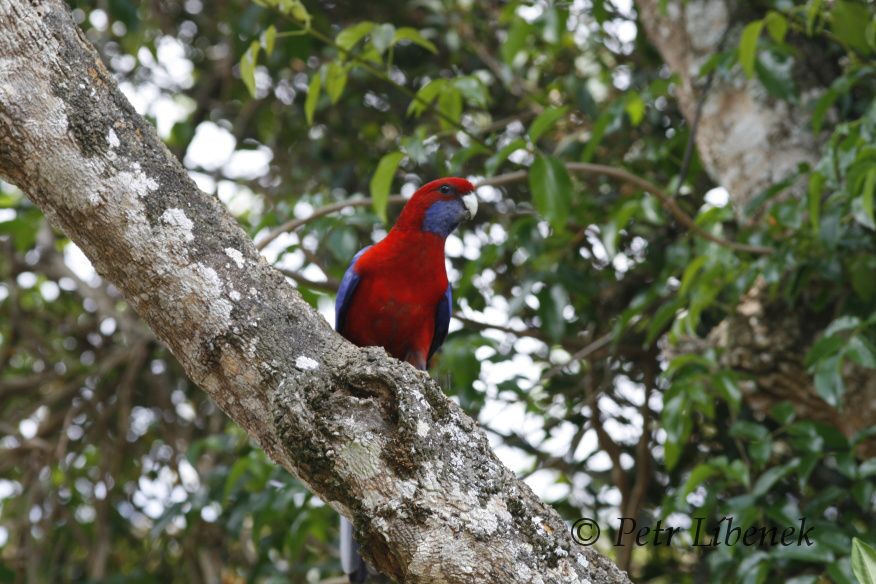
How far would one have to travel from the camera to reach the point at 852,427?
10.2 ft

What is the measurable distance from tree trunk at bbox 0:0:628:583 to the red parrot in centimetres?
140

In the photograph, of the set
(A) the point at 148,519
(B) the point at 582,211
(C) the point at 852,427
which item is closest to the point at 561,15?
(B) the point at 582,211

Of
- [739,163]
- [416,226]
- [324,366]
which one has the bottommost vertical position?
[324,366]

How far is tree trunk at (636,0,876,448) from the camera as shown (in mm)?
3162

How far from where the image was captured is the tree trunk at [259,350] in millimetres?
1448

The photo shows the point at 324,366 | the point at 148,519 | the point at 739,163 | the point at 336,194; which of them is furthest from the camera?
the point at 148,519

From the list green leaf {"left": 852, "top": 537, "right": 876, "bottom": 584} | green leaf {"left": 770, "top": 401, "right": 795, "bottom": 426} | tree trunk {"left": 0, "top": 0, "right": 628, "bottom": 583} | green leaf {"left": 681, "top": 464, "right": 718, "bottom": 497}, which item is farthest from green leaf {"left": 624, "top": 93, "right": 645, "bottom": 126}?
green leaf {"left": 852, "top": 537, "right": 876, "bottom": 584}

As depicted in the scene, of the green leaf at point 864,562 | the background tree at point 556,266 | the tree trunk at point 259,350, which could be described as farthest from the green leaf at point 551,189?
the green leaf at point 864,562

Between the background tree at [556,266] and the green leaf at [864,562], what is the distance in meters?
1.21

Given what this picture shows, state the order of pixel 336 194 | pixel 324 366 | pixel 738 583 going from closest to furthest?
pixel 324 366
pixel 738 583
pixel 336 194

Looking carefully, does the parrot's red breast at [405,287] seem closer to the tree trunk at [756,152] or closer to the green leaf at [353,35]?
the green leaf at [353,35]

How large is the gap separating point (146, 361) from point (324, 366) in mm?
3245

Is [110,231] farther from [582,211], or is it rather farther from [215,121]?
[215,121]

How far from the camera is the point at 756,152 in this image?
3414mm
